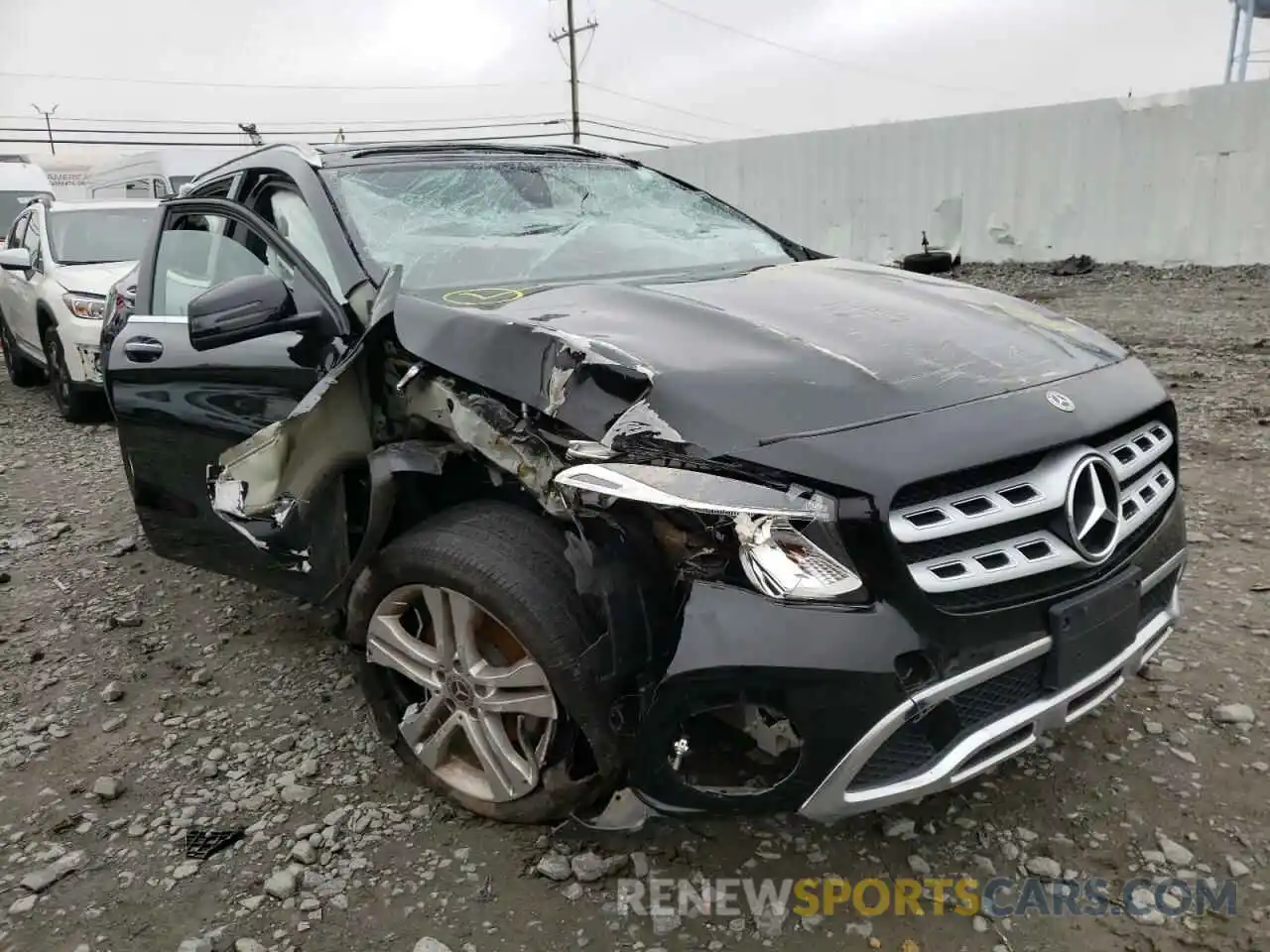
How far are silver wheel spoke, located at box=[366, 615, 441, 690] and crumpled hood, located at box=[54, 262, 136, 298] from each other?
5506mm

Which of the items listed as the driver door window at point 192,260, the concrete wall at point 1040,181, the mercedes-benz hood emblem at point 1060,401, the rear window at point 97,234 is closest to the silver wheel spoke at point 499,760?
the mercedes-benz hood emblem at point 1060,401

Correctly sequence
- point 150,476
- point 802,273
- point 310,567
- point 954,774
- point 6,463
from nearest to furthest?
point 954,774 < point 310,567 < point 802,273 < point 150,476 < point 6,463

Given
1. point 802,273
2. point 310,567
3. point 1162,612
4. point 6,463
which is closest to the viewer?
point 1162,612

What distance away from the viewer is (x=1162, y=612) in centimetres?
228

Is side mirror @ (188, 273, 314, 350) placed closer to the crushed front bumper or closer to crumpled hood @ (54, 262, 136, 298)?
the crushed front bumper

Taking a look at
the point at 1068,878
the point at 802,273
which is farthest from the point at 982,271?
the point at 1068,878

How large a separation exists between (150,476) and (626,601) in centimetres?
226

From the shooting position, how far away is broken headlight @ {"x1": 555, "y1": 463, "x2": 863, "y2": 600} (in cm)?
179

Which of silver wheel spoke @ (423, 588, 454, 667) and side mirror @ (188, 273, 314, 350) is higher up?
side mirror @ (188, 273, 314, 350)

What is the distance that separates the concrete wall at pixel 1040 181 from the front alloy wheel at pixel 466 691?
12077mm

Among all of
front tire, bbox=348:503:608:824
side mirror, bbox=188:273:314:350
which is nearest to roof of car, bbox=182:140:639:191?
side mirror, bbox=188:273:314:350

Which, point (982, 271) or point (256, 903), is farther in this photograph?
point (982, 271)

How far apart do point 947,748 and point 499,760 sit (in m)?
1.00

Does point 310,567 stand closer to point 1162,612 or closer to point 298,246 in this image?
point 298,246
